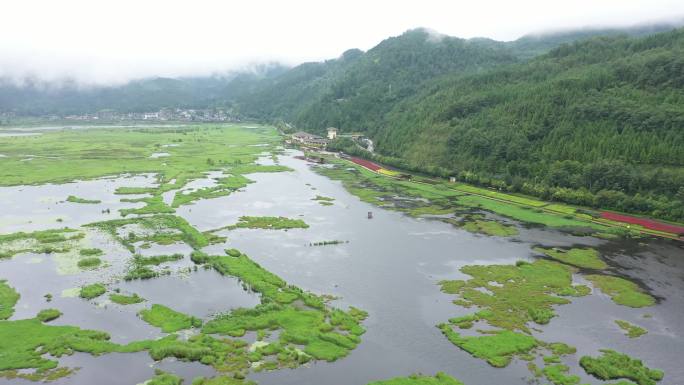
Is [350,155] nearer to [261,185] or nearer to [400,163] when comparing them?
[400,163]

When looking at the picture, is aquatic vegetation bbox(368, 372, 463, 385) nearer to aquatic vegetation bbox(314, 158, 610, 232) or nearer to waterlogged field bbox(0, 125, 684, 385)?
waterlogged field bbox(0, 125, 684, 385)

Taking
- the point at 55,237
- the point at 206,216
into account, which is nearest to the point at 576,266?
the point at 206,216

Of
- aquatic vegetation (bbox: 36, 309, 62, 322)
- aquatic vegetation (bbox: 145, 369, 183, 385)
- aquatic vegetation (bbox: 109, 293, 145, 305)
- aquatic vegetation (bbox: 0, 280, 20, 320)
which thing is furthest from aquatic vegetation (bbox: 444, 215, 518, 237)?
aquatic vegetation (bbox: 0, 280, 20, 320)

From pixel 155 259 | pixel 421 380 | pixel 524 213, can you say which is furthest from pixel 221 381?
pixel 524 213

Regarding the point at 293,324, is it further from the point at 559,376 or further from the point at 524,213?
the point at 524,213

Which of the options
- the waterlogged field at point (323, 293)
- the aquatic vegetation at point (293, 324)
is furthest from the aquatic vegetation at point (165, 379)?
the aquatic vegetation at point (293, 324)
